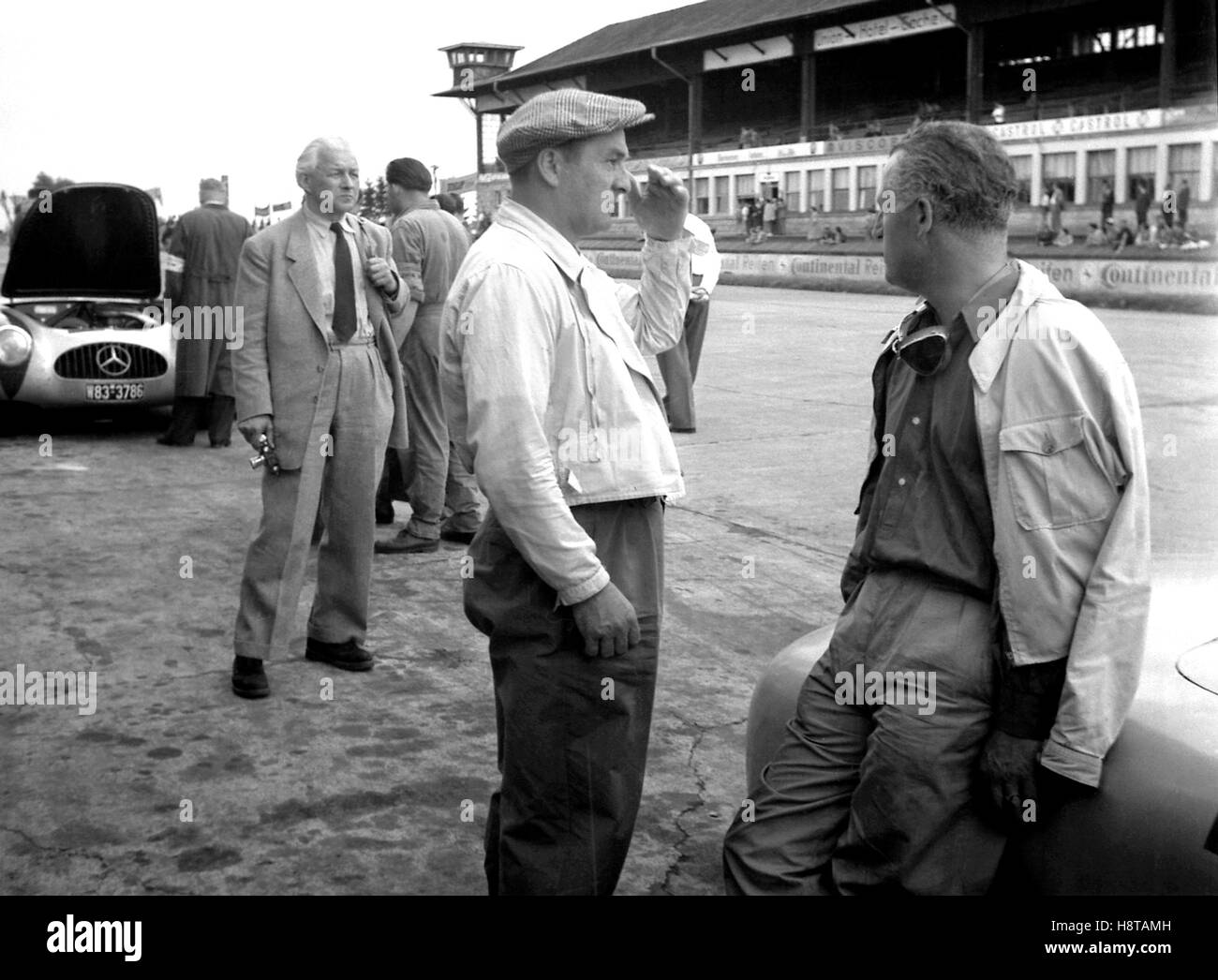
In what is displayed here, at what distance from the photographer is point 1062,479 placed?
234 centimetres

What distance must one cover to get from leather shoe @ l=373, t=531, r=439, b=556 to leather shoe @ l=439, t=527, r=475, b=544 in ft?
0.67

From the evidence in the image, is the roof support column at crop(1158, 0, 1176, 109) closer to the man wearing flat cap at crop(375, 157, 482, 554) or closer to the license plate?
the license plate

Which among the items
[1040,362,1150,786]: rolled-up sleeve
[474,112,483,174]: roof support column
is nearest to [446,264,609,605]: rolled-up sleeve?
[1040,362,1150,786]: rolled-up sleeve

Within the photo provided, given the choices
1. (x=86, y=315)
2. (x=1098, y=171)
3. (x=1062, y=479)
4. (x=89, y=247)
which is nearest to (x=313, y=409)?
(x=1062, y=479)

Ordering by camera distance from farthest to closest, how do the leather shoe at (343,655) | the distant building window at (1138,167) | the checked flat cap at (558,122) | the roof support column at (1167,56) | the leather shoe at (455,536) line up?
the roof support column at (1167,56) → the distant building window at (1138,167) → the leather shoe at (455,536) → the leather shoe at (343,655) → the checked flat cap at (558,122)

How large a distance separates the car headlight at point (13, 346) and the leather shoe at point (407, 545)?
14.0ft

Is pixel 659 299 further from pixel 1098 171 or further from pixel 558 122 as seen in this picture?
pixel 1098 171

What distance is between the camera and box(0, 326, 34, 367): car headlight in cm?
957

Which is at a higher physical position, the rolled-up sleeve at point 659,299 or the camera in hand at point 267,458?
the rolled-up sleeve at point 659,299

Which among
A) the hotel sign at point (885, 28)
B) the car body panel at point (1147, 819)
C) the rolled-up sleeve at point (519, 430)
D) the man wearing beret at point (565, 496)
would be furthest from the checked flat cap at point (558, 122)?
the hotel sign at point (885, 28)

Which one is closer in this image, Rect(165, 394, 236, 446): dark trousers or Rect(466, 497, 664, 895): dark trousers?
Rect(466, 497, 664, 895): dark trousers

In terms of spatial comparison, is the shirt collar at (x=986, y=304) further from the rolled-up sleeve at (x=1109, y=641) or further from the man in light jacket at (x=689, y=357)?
the man in light jacket at (x=689, y=357)

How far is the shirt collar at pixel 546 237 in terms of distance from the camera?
259 cm
